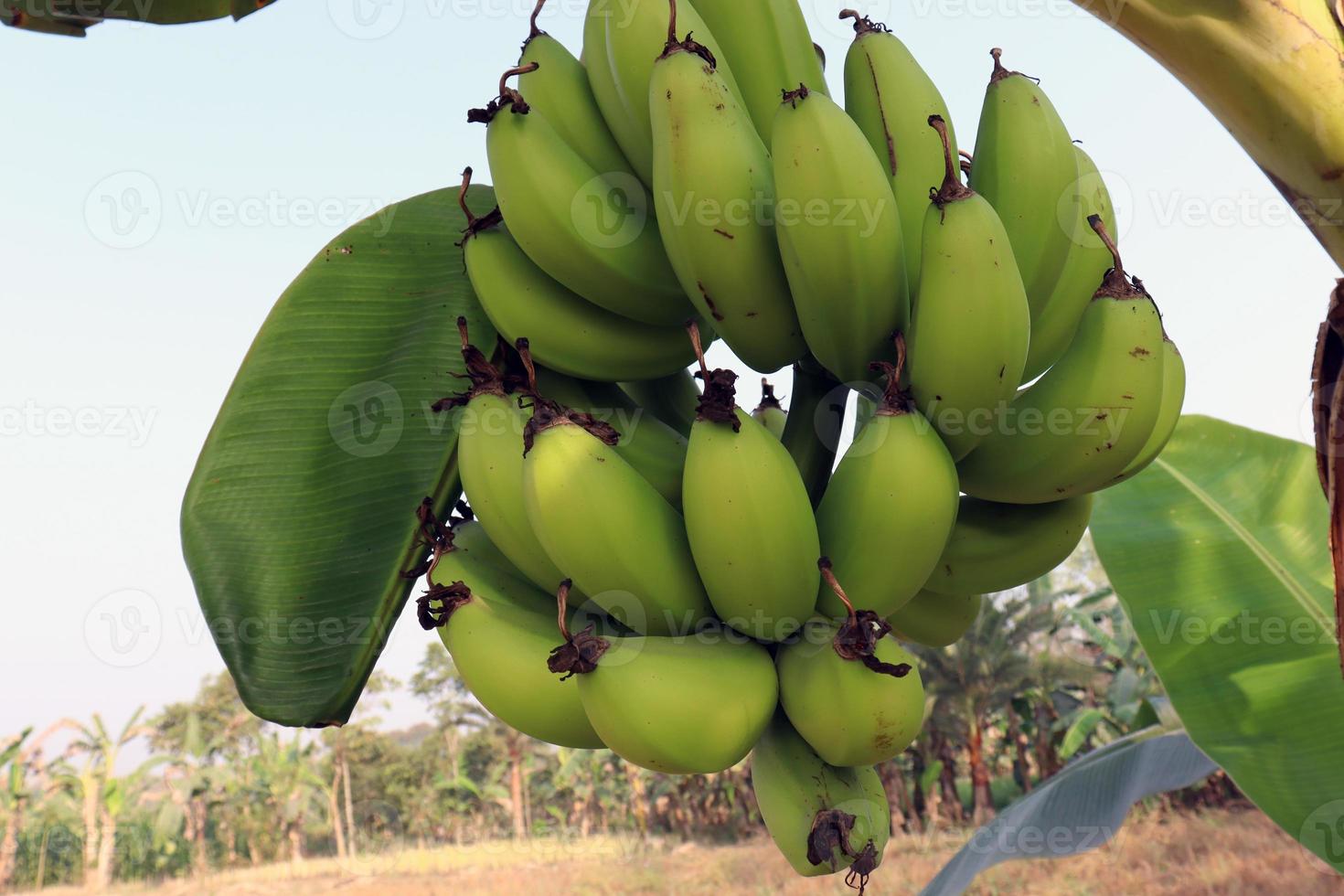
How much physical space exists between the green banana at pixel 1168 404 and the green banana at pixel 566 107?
586mm

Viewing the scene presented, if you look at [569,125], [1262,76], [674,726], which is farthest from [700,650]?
[1262,76]

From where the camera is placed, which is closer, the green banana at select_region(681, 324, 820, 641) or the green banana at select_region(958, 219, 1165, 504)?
the green banana at select_region(681, 324, 820, 641)

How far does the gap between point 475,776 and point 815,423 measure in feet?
69.9

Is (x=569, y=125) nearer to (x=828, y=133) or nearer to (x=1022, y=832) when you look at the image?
(x=828, y=133)

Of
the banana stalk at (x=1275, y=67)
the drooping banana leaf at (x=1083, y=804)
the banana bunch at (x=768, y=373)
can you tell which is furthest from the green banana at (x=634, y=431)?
the drooping banana leaf at (x=1083, y=804)

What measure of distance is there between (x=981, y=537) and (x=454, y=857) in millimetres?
18313

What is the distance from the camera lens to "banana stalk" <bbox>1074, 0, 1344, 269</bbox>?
88 centimetres

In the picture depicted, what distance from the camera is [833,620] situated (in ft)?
2.86

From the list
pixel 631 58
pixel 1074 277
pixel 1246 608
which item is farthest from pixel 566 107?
pixel 1246 608

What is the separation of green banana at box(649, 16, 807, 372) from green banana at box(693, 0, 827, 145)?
134mm

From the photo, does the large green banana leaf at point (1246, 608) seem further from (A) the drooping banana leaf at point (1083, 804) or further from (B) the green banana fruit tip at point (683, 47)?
(B) the green banana fruit tip at point (683, 47)

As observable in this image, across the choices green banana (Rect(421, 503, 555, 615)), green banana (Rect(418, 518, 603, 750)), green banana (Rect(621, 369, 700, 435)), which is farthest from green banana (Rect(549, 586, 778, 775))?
green banana (Rect(621, 369, 700, 435))

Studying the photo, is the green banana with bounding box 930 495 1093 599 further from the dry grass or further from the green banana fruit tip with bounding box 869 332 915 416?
the dry grass

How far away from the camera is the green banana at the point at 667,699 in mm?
756
